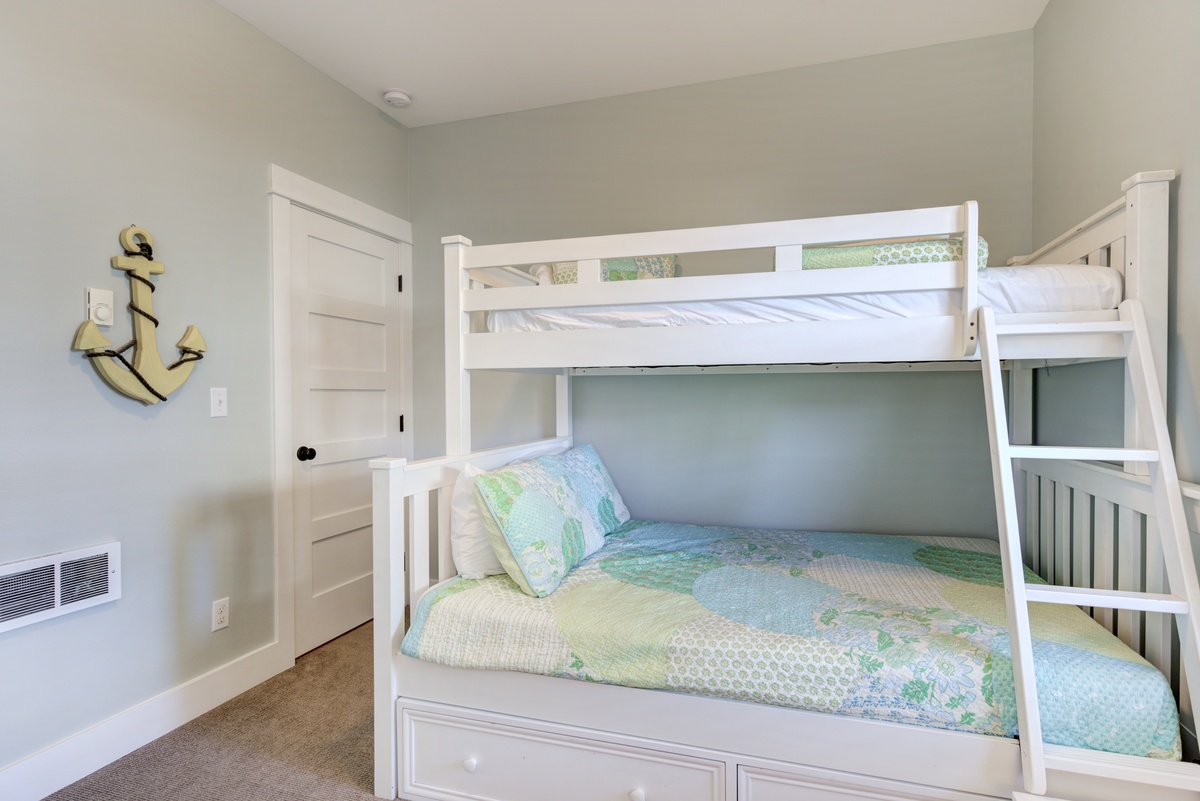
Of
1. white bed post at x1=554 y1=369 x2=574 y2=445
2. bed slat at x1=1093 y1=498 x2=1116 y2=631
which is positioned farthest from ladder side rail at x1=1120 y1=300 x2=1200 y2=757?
white bed post at x1=554 y1=369 x2=574 y2=445

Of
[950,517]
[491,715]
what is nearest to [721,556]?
[491,715]

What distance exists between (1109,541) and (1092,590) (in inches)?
16.0

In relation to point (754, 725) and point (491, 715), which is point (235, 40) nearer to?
point (491, 715)

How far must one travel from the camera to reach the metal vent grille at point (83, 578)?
1.59 meters

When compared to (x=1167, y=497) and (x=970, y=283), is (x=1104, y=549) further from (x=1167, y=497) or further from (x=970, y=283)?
(x=970, y=283)

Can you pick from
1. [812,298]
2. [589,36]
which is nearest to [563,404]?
[812,298]

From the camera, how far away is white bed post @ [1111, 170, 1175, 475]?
1335 mm

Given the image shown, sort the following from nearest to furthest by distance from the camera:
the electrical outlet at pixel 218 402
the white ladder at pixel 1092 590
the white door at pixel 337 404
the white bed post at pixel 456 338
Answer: the white ladder at pixel 1092 590, the white bed post at pixel 456 338, the electrical outlet at pixel 218 402, the white door at pixel 337 404

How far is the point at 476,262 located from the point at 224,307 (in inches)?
37.9

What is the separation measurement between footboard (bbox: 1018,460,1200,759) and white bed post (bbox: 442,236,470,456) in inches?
68.5

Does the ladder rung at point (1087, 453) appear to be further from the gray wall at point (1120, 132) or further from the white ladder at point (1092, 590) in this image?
the gray wall at point (1120, 132)

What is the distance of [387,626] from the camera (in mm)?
1553

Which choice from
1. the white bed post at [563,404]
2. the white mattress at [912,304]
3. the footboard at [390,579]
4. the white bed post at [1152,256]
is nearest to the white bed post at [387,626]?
the footboard at [390,579]

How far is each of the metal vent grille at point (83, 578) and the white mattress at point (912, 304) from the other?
1.55 metres
